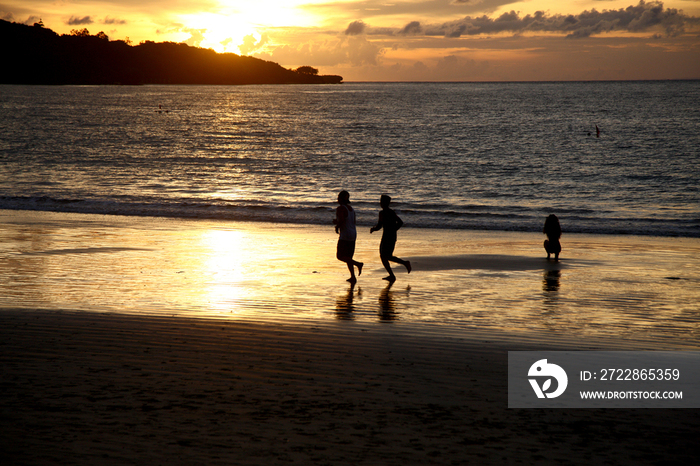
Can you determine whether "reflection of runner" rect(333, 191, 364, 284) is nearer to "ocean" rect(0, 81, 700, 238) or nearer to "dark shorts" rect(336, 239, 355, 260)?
"dark shorts" rect(336, 239, 355, 260)

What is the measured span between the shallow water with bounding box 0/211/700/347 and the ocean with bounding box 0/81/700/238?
17.3 ft

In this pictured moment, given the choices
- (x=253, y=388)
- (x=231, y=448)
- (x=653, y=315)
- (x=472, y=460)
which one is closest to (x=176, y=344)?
(x=253, y=388)

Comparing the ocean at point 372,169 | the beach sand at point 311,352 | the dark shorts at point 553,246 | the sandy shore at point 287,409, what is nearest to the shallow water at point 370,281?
the beach sand at point 311,352

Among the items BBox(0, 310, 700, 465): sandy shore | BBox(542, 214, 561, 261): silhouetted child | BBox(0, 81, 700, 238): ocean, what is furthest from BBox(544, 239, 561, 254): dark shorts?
BBox(0, 310, 700, 465): sandy shore

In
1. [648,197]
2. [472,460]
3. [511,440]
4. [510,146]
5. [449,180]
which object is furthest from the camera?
[510,146]

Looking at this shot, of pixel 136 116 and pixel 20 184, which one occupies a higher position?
pixel 136 116

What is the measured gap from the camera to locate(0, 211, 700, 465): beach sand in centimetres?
418

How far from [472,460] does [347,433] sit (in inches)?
38.4

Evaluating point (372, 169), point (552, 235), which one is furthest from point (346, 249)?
point (372, 169)

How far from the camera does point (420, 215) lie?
2273 cm

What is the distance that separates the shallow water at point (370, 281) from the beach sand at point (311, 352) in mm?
68

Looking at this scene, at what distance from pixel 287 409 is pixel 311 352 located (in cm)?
153

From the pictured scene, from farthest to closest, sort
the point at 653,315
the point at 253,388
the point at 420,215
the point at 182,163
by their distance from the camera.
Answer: the point at 182,163 < the point at 420,215 < the point at 653,315 < the point at 253,388

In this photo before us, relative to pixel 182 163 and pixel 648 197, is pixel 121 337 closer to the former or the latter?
pixel 648 197
